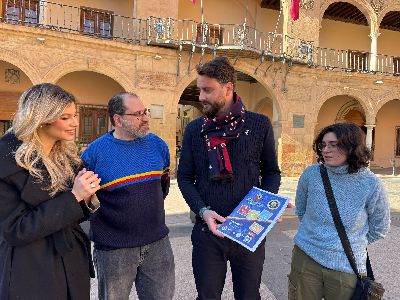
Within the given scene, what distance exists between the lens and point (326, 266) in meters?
2.27

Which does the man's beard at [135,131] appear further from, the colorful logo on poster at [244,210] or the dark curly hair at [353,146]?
the dark curly hair at [353,146]

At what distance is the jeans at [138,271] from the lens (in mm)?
2277

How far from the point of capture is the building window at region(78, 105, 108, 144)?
1361cm

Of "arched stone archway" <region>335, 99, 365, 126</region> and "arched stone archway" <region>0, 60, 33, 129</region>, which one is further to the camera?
"arched stone archway" <region>335, 99, 365, 126</region>

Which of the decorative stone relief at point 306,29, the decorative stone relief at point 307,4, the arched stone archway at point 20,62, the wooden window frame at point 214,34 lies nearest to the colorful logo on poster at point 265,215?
the arched stone archway at point 20,62

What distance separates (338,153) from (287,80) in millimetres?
12662

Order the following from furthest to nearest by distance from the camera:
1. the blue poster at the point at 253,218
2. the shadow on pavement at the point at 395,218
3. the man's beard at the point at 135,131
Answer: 1. the shadow on pavement at the point at 395,218
2. the man's beard at the point at 135,131
3. the blue poster at the point at 253,218

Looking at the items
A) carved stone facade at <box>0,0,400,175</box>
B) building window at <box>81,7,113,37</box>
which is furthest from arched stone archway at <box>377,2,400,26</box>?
building window at <box>81,7,113,37</box>

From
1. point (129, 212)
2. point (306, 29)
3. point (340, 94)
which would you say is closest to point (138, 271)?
point (129, 212)

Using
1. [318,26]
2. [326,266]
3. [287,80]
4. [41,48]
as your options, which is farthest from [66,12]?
[326,266]

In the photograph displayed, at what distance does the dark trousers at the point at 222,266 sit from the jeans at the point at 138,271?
0.82ft

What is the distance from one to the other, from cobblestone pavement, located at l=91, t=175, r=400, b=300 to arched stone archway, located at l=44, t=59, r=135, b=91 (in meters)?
5.63

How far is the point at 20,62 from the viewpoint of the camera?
10.4 metres

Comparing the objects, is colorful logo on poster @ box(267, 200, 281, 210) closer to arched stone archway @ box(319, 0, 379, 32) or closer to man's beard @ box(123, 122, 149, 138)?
man's beard @ box(123, 122, 149, 138)
